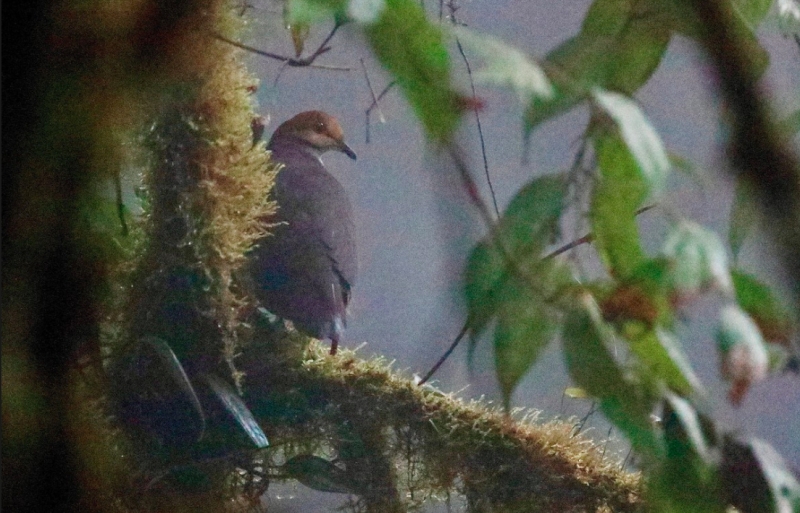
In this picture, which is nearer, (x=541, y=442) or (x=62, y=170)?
(x=62, y=170)

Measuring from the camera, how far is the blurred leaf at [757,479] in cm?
42

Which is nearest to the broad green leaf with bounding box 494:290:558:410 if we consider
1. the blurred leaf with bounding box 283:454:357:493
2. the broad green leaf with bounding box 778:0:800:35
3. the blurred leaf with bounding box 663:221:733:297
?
the blurred leaf with bounding box 663:221:733:297

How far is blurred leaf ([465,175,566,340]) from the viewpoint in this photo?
1.51 ft

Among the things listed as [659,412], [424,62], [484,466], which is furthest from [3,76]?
[484,466]

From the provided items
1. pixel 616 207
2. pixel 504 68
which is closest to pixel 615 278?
pixel 616 207

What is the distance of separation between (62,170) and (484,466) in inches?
25.6

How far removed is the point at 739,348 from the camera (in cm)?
34

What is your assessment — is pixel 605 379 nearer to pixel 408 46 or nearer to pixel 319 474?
pixel 408 46

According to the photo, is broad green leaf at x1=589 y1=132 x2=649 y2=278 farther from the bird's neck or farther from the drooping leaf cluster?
the bird's neck

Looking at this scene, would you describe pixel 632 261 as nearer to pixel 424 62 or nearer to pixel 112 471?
pixel 424 62

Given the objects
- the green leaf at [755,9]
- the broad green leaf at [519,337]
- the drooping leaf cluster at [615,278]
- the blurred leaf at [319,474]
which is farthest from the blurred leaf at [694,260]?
the blurred leaf at [319,474]

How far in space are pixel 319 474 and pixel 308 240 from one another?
28cm

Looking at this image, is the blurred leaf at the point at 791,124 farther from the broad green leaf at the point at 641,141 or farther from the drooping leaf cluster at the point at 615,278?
the broad green leaf at the point at 641,141

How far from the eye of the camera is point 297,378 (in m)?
1.03
